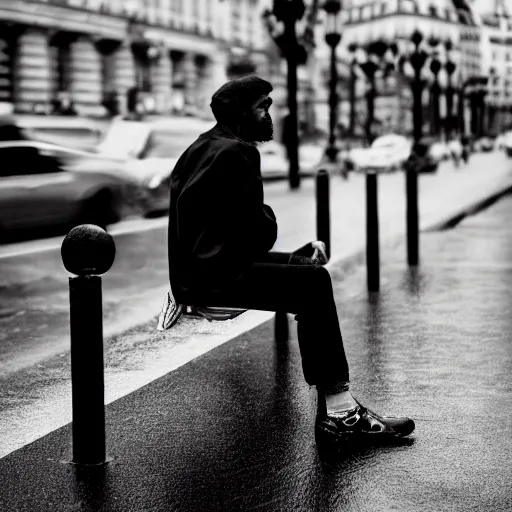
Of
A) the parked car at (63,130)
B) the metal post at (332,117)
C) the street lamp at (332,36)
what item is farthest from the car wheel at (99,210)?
the metal post at (332,117)

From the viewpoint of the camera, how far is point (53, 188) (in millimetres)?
14234

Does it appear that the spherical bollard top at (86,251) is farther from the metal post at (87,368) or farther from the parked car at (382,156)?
the parked car at (382,156)

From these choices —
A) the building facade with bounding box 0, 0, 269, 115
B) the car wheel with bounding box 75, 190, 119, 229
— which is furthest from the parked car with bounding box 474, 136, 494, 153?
the car wheel with bounding box 75, 190, 119, 229

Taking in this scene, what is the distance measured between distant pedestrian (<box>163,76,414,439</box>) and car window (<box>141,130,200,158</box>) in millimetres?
13651

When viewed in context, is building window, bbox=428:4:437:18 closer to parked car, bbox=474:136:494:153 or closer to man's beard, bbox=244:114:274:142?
parked car, bbox=474:136:494:153

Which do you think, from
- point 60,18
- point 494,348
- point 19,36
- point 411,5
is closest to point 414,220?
point 494,348

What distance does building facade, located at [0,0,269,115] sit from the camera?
1745 inches

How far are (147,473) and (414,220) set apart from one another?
268 inches

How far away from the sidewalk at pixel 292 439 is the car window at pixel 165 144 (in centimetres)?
1121

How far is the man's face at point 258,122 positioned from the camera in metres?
4.88

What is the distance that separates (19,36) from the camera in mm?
44406

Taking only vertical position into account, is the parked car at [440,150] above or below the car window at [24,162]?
below

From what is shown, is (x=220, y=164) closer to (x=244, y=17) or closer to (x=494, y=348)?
(x=494, y=348)

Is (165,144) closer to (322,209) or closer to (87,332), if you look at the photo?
(322,209)
